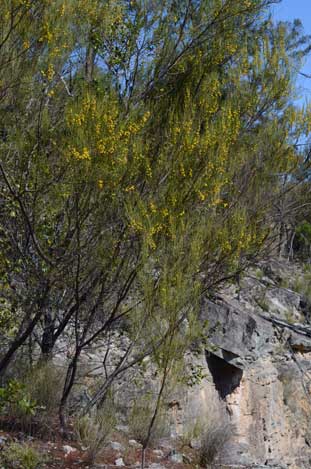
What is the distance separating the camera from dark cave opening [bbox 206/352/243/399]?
31.6ft

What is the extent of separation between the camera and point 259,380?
10.3 meters

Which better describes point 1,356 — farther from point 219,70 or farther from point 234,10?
point 234,10

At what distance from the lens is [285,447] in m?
10.3

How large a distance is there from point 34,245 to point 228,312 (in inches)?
196

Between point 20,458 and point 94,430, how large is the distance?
93 centimetres

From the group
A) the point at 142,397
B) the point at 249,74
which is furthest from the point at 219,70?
the point at 142,397

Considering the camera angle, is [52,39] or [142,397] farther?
[142,397]

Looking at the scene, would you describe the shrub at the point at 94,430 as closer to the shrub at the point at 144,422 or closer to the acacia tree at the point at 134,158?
the acacia tree at the point at 134,158

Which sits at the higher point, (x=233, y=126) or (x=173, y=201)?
(x=233, y=126)

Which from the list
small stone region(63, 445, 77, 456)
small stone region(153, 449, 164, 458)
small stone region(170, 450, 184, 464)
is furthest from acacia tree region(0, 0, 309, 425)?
small stone region(170, 450, 184, 464)

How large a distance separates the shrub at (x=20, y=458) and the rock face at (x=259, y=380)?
325cm

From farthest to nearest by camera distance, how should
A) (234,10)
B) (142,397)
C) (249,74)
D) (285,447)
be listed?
(285,447) < (142,397) < (249,74) < (234,10)

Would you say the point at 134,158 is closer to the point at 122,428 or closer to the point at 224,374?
the point at 122,428

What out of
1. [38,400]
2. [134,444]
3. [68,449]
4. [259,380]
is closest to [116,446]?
[134,444]
